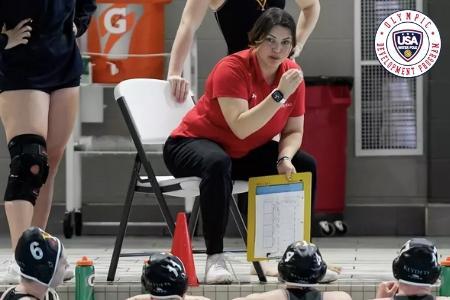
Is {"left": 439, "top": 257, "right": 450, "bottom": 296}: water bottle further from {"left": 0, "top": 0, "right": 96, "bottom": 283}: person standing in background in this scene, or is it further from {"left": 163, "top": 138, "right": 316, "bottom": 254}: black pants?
{"left": 0, "top": 0, "right": 96, "bottom": 283}: person standing in background

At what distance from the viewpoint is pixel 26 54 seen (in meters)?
5.12

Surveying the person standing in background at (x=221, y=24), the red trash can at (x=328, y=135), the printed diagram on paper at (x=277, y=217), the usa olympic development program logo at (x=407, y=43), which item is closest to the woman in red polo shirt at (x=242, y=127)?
the printed diagram on paper at (x=277, y=217)

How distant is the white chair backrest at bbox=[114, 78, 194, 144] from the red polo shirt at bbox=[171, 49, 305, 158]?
0.16 meters

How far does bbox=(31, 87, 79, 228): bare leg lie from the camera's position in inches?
204

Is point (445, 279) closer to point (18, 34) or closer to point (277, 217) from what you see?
point (277, 217)

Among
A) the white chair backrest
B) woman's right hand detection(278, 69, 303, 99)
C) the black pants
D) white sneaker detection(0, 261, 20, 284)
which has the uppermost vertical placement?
woman's right hand detection(278, 69, 303, 99)

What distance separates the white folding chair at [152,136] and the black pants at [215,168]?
0.21 ft

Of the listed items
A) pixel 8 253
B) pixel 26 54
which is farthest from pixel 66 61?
pixel 8 253

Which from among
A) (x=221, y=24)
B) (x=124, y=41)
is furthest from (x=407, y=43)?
(x=221, y=24)

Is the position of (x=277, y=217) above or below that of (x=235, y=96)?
below

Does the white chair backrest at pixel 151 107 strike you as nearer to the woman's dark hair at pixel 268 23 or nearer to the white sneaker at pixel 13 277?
the woman's dark hair at pixel 268 23

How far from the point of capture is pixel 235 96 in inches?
206

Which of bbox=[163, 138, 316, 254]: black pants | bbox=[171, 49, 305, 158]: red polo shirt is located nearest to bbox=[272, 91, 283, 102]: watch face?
bbox=[171, 49, 305, 158]: red polo shirt

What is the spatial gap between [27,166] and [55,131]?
30 cm
